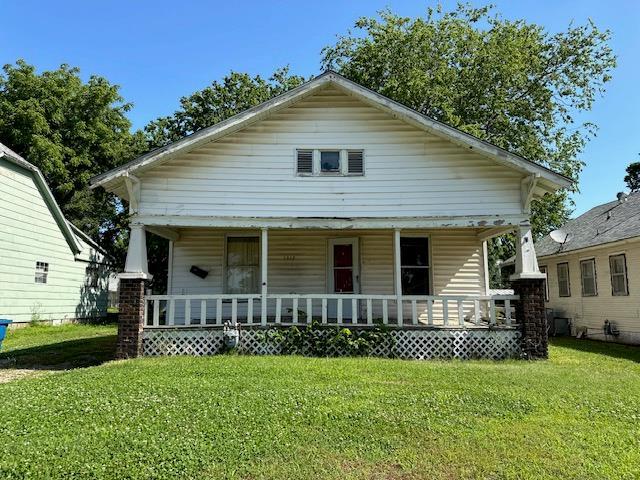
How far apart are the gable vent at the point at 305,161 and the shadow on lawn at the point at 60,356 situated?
6.01 meters

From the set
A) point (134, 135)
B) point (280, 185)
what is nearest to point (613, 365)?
point (280, 185)

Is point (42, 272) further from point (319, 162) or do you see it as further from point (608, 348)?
point (608, 348)

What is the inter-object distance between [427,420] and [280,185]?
666 cm

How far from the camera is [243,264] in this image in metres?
12.7

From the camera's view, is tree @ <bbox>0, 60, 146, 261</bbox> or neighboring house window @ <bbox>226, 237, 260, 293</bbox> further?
tree @ <bbox>0, 60, 146, 261</bbox>

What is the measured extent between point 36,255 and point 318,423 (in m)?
16.0

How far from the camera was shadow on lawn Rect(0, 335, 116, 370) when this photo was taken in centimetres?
960

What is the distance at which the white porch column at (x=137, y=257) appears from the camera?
9930 millimetres

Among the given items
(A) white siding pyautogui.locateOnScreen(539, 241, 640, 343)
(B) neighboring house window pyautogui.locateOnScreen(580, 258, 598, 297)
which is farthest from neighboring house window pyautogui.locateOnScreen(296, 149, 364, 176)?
(B) neighboring house window pyautogui.locateOnScreen(580, 258, 598, 297)

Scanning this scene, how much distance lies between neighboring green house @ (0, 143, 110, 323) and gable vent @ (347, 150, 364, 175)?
1142cm

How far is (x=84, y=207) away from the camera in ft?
92.1

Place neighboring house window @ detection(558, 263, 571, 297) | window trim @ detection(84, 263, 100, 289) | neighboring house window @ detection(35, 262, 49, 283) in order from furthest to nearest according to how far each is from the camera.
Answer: window trim @ detection(84, 263, 100, 289)
neighboring house window @ detection(558, 263, 571, 297)
neighboring house window @ detection(35, 262, 49, 283)

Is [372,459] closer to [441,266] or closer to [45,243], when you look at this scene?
[441,266]

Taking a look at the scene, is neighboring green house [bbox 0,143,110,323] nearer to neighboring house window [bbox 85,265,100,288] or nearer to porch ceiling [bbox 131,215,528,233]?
neighboring house window [bbox 85,265,100,288]
